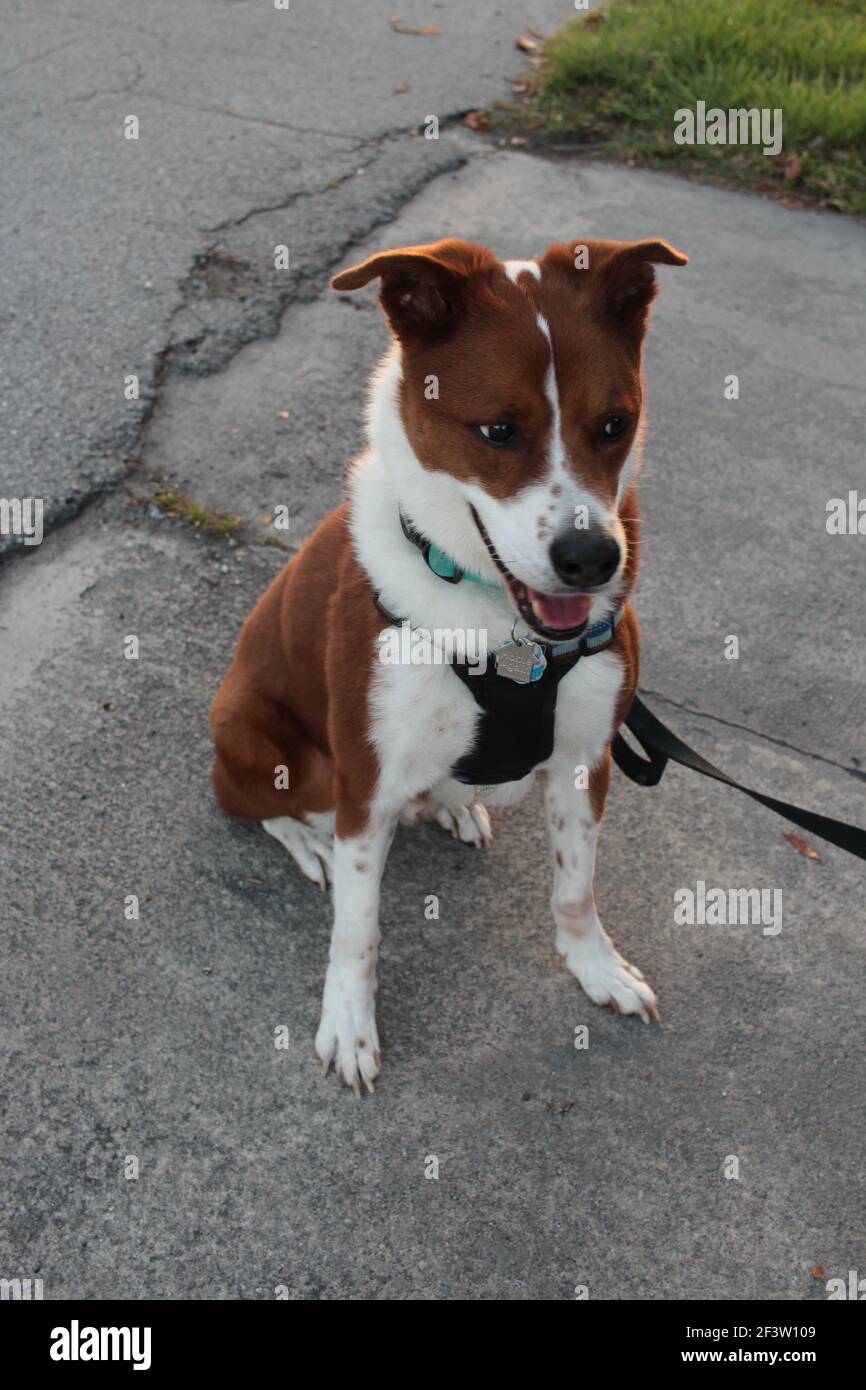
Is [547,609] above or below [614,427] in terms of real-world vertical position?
below

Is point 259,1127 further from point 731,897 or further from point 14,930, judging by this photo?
point 731,897

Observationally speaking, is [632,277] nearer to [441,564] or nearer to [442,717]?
[441,564]

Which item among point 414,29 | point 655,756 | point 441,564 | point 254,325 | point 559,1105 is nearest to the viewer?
point 441,564

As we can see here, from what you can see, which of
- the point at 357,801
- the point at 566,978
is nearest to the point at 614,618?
the point at 357,801

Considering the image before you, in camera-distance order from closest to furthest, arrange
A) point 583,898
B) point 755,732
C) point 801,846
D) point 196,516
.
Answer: point 583,898, point 801,846, point 755,732, point 196,516

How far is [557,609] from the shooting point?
7.34 ft

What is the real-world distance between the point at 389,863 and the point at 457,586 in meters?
0.99

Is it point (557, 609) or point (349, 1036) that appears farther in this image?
point (349, 1036)

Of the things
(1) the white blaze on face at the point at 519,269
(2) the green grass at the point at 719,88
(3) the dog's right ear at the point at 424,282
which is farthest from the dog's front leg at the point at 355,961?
(2) the green grass at the point at 719,88

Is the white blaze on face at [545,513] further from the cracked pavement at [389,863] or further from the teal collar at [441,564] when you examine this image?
the cracked pavement at [389,863]

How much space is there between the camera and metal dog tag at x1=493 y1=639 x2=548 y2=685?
239cm

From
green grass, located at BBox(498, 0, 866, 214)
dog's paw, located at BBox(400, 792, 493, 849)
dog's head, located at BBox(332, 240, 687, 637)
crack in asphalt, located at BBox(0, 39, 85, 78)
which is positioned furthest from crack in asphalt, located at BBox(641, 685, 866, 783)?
crack in asphalt, located at BBox(0, 39, 85, 78)

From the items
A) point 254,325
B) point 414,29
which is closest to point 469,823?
point 254,325

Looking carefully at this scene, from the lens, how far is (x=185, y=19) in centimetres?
694
